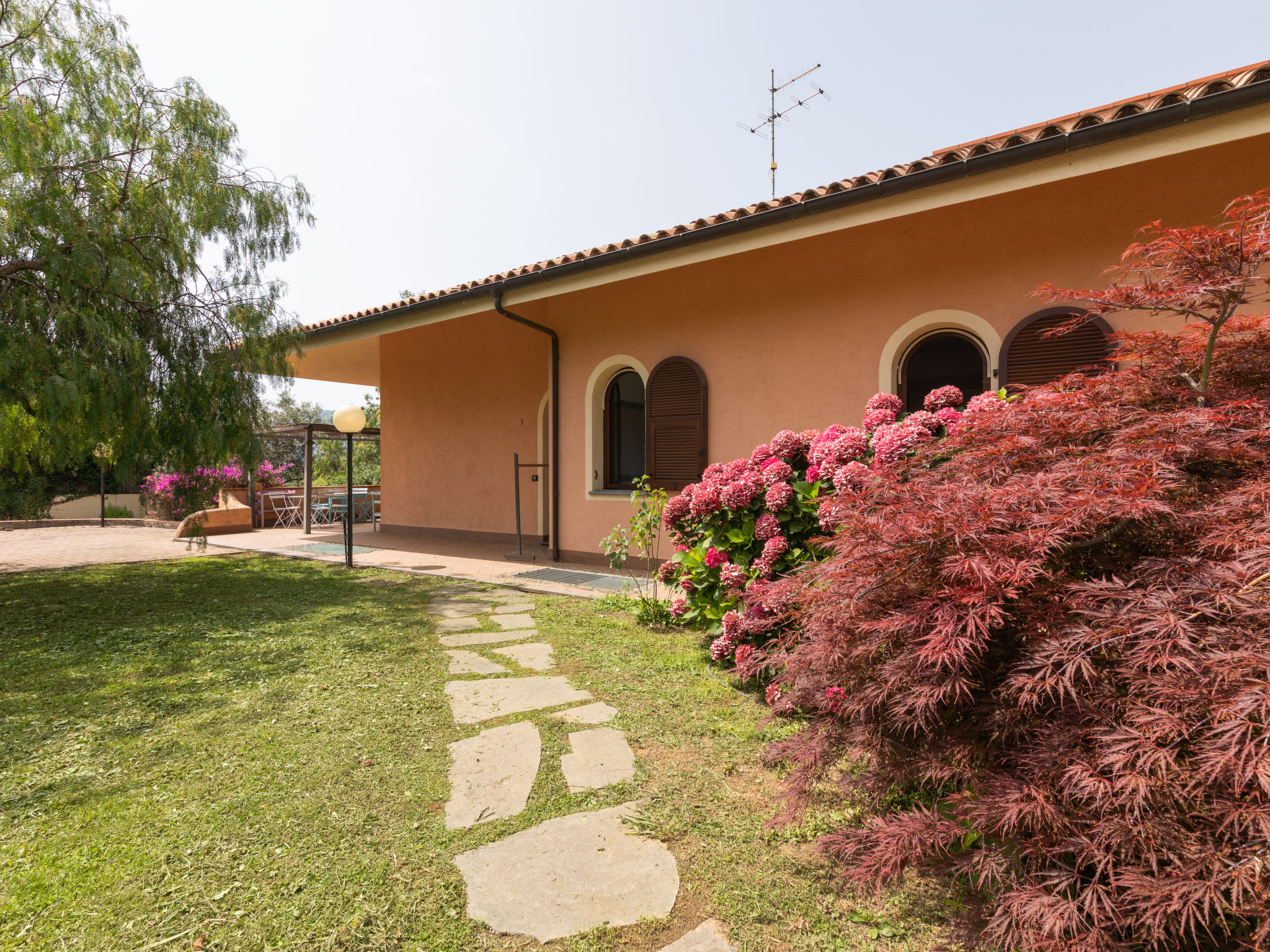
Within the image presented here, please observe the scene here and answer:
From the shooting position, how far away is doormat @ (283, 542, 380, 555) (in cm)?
891

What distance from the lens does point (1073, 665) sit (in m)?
1.25

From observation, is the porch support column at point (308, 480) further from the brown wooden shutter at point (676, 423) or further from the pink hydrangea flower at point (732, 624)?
the pink hydrangea flower at point (732, 624)

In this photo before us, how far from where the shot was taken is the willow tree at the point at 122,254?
4961 millimetres

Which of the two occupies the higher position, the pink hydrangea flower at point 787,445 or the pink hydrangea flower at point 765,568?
the pink hydrangea flower at point 787,445

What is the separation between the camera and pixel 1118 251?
4539mm

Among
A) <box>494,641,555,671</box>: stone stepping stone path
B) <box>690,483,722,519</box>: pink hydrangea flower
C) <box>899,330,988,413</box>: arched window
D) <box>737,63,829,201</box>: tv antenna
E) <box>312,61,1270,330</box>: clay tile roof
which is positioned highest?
<box>737,63,829,201</box>: tv antenna

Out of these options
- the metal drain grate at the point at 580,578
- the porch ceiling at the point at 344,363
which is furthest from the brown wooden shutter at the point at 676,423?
the porch ceiling at the point at 344,363

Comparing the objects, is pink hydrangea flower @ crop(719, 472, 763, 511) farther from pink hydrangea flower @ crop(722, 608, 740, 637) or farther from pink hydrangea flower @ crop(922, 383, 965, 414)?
pink hydrangea flower @ crop(922, 383, 965, 414)

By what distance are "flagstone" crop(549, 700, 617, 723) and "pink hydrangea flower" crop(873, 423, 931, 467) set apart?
1715 mm

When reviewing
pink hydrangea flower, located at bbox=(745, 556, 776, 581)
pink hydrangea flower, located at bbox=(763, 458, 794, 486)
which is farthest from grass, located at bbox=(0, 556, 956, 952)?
pink hydrangea flower, located at bbox=(763, 458, 794, 486)

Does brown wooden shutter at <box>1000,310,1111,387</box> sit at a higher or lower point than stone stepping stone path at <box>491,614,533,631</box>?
higher

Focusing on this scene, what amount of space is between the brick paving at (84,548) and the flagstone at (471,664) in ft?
22.4

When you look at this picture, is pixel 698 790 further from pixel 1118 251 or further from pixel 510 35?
pixel 510 35

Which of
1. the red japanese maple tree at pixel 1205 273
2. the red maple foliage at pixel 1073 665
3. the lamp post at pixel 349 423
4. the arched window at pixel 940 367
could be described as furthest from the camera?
the lamp post at pixel 349 423
